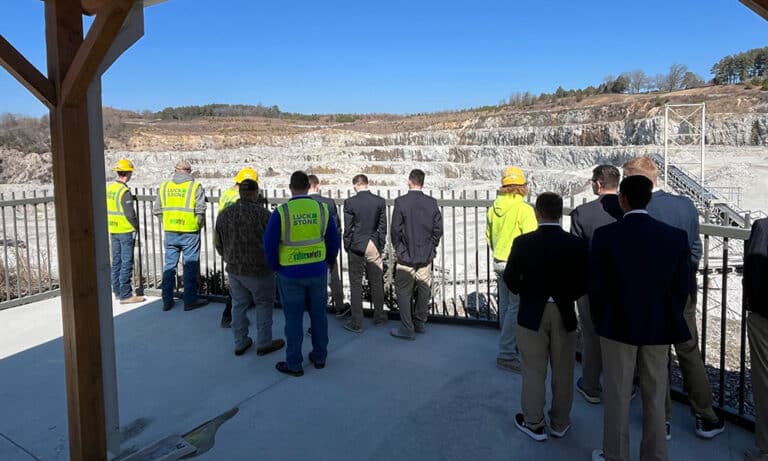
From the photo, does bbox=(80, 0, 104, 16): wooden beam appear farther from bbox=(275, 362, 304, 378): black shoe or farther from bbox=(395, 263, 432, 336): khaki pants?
bbox=(395, 263, 432, 336): khaki pants

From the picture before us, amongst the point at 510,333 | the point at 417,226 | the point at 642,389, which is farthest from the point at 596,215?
the point at 417,226

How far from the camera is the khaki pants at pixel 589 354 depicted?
399 centimetres

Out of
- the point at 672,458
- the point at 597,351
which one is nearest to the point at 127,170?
the point at 597,351

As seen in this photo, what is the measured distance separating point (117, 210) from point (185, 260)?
1171 millimetres

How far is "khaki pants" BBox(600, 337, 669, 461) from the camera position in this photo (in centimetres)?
301

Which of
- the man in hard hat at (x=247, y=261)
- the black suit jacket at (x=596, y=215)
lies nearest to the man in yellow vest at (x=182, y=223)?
the man in hard hat at (x=247, y=261)

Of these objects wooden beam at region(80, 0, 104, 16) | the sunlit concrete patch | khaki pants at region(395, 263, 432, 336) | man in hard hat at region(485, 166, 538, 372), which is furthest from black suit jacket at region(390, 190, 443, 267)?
wooden beam at region(80, 0, 104, 16)

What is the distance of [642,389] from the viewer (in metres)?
3.09

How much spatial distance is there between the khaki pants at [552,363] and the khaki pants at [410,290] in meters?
2.06

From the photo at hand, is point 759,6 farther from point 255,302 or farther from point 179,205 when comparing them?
point 179,205

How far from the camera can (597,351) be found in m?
4.04

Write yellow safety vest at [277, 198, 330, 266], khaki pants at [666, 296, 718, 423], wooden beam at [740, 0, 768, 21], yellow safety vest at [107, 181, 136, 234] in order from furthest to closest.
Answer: yellow safety vest at [107, 181, 136, 234]
yellow safety vest at [277, 198, 330, 266]
khaki pants at [666, 296, 718, 423]
wooden beam at [740, 0, 768, 21]

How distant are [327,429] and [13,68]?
2.94 meters

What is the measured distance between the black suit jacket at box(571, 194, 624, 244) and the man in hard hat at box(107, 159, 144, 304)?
18.6 feet
